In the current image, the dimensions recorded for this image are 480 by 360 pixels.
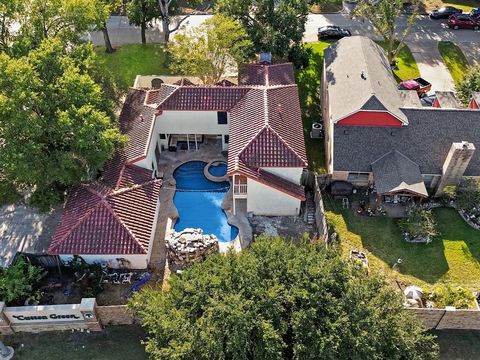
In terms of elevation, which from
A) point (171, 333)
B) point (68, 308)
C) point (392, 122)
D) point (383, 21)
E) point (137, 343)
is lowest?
point (137, 343)

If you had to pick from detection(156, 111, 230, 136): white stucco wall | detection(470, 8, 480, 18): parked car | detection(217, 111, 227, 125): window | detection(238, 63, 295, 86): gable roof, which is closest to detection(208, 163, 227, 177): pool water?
detection(156, 111, 230, 136): white stucco wall

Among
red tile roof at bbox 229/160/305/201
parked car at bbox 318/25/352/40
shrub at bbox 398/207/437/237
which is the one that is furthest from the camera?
parked car at bbox 318/25/352/40

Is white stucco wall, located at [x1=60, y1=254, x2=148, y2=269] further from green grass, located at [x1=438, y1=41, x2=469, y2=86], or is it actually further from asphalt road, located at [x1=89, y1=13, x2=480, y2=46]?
green grass, located at [x1=438, y1=41, x2=469, y2=86]

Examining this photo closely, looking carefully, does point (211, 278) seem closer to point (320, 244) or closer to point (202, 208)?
point (320, 244)

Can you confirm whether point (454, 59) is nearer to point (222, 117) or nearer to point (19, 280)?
point (222, 117)

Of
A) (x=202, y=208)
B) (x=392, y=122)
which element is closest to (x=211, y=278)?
(x=202, y=208)
